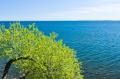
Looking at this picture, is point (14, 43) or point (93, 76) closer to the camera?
point (14, 43)

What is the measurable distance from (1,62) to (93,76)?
102 feet

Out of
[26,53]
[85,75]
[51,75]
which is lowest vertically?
[85,75]

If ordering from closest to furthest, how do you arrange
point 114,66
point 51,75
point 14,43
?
point 51,75, point 14,43, point 114,66

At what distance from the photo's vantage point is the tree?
128 ft

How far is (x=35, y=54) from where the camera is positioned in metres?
40.5

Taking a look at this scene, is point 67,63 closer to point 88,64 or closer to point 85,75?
point 85,75


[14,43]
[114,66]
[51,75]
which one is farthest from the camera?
[114,66]

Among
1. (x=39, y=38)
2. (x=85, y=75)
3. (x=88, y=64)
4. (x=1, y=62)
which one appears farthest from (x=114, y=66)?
(x=39, y=38)

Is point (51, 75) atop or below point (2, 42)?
below

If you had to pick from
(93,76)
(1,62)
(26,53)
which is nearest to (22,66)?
(26,53)

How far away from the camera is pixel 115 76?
240 ft

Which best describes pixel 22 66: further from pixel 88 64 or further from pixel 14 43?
pixel 88 64

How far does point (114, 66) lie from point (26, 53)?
51.2 meters

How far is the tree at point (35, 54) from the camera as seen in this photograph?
38906mm
